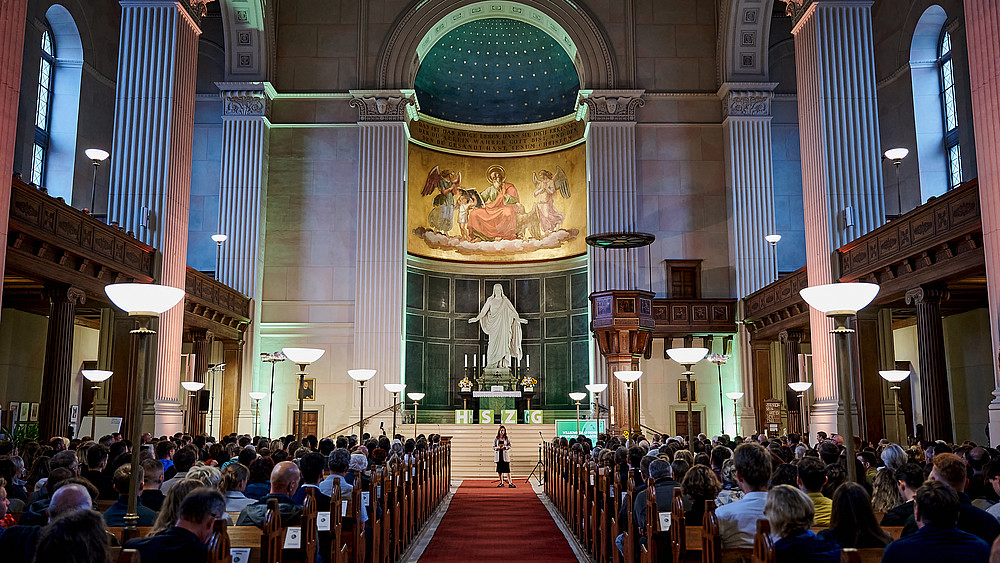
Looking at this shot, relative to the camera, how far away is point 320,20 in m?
26.5

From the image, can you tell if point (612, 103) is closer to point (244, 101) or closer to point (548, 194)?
point (548, 194)

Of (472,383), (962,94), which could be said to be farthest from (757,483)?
(472,383)

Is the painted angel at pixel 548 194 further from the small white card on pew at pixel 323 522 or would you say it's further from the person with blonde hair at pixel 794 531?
the person with blonde hair at pixel 794 531

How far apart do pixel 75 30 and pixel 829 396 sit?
20.2 meters

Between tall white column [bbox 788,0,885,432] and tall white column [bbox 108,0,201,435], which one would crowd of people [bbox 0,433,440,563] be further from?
tall white column [bbox 788,0,885,432]

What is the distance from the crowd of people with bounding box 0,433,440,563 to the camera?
2.83 meters

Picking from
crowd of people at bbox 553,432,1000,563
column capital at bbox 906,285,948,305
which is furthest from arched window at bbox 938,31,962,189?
crowd of people at bbox 553,432,1000,563

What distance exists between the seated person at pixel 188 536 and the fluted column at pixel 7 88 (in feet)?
28.9

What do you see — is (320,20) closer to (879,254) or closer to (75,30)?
(75,30)

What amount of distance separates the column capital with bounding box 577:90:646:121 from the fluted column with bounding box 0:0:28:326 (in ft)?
56.5

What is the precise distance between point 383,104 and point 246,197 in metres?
5.04

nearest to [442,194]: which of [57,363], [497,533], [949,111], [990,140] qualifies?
[949,111]

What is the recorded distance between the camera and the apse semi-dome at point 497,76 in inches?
1142

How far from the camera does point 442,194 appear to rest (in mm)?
29750
